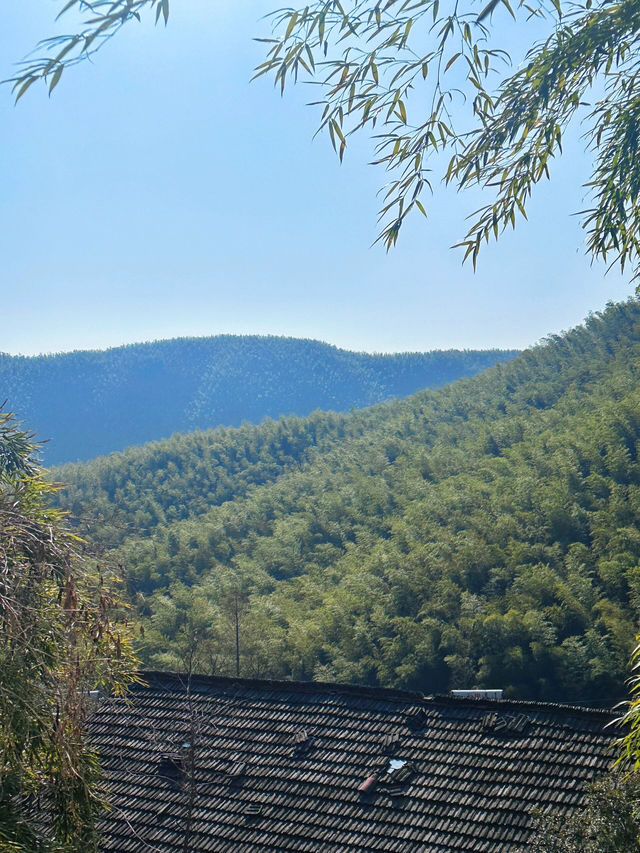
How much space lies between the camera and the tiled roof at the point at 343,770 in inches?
327

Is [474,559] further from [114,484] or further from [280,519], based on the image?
[114,484]

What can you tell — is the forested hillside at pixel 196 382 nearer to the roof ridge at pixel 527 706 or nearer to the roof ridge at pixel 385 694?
the roof ridge at pixel 385 694

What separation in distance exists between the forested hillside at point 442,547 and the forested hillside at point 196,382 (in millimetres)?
83421

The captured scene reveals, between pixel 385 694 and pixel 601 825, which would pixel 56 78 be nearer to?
pixel 601 825

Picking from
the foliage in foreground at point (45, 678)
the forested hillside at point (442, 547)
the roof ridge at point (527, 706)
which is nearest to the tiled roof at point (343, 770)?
the roof ridge at point (527, 706)

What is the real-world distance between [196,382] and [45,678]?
151 metres

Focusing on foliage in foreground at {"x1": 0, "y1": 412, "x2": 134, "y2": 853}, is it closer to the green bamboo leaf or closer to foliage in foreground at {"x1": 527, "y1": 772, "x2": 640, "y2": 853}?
the green bamboo leaf

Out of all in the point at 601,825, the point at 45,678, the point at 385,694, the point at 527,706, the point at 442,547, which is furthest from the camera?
the point at 442,547

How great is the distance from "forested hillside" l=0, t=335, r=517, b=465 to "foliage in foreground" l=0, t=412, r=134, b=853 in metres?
136

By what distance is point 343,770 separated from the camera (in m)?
9.44

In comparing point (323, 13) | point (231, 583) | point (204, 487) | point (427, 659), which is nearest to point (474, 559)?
point (427, 659)

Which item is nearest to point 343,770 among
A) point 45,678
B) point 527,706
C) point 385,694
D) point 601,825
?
point 385,694

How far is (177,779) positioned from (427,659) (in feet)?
54.9

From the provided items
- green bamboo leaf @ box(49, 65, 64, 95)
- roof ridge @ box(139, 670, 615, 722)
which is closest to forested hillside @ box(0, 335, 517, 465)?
roof ridge @ box(139, 670, 615, 722)
